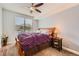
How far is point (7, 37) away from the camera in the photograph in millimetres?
1551

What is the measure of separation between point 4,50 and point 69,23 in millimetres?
1173

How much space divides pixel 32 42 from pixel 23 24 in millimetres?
351

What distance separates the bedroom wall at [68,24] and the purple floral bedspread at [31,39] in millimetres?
195

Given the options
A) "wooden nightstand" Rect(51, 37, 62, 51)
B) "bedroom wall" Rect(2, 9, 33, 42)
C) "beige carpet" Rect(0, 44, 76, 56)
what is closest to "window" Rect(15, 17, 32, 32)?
"bedroom wall" Rect(2, 9, 33, 42)

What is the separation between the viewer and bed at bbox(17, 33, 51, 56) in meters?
1.54

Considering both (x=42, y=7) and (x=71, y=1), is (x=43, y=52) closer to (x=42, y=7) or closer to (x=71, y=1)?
(x=42, y=7)

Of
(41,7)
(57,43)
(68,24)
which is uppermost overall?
(41,7)

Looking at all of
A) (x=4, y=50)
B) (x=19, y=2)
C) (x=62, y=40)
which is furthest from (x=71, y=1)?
(x=4, y=50)

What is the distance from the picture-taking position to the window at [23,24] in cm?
160

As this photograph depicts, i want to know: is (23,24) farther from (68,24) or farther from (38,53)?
(68,24)

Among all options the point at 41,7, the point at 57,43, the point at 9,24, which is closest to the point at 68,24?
the point at 57,43

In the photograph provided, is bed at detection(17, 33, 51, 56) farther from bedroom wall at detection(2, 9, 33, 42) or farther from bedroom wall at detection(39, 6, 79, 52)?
bedroom wall at detection(39, 6, 79, 52)

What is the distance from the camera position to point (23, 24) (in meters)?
1.64

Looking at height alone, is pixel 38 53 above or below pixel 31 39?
below
